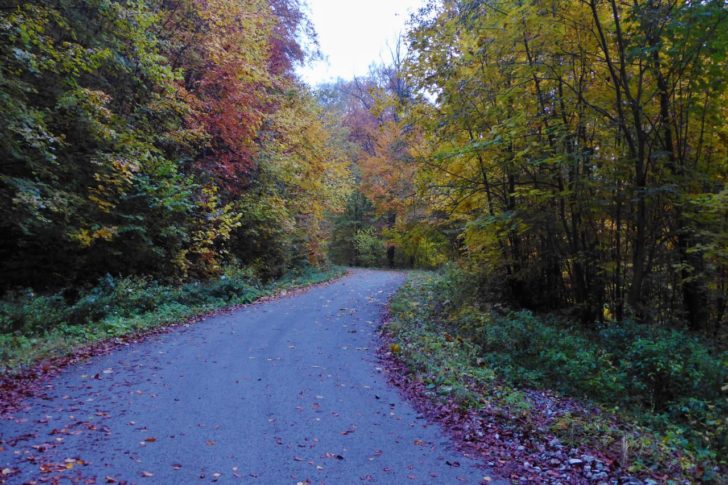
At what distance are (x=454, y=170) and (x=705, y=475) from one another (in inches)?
377

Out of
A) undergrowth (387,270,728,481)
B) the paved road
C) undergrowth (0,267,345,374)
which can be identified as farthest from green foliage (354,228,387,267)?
the paved road

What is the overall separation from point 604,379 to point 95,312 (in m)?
10.3

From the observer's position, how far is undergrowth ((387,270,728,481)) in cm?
514

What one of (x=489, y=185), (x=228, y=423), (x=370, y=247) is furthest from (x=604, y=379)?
(x=370, y=247)

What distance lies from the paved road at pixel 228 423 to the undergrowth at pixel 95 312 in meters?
0.94

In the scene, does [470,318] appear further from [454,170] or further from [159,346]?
[159,346]

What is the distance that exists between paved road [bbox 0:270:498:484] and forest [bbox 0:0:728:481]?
1.27 meters

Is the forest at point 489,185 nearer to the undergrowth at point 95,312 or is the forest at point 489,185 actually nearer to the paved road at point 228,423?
the undergrowth at point 95,312

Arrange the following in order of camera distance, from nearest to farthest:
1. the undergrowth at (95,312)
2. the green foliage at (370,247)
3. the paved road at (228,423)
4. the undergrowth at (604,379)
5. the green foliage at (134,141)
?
the paved road at (228,423)
the undergrowth at (604,379)
the undergrowth at (95,312)
the green foliage at (134,141)
the green foliage at (370,247)

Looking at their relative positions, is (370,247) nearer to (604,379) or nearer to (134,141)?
(134,141)

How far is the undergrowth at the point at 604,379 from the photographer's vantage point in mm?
5141

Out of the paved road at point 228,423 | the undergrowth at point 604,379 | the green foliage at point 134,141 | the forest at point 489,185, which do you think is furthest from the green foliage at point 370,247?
the paved road at point 228,423

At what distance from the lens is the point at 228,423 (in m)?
5.52

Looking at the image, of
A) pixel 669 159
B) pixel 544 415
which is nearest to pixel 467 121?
pixel 669 159
